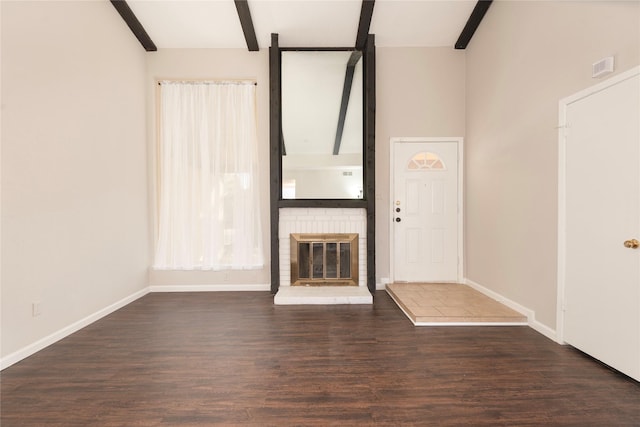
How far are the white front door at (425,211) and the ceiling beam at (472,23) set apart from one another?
133 cm

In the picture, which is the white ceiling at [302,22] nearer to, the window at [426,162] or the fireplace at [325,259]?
the window at [426,162]

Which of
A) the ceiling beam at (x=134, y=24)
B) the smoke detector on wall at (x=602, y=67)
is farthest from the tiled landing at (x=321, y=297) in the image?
the ceiling beam at (x=134, y=24)

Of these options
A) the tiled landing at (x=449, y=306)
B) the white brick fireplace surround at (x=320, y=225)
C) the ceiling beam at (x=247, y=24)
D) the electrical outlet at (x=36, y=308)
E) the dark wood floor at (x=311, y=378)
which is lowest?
the dark wood floor at (x=311, y=378)

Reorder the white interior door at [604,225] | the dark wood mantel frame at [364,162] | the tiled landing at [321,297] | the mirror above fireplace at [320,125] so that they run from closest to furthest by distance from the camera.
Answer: the white interior door at [604,225] < the tiled landing at [321,297] < the dark wood mantel frame at [364,162] < the mirror above fireplace at [320,125]

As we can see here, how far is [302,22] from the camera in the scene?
3.70 meters

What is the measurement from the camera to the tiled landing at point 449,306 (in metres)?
2.91

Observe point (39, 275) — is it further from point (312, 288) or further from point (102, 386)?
point (312, 288)

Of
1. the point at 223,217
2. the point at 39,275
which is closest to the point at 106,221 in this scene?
the point at 39,275

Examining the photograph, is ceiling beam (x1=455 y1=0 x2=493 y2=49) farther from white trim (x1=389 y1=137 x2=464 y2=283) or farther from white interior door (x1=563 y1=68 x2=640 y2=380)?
white interior door (x1=563 y1=68 x2=640 y2=380)

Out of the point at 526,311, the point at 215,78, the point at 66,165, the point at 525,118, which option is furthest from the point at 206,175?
the point at 526,311

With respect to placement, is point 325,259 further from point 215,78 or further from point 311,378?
point 215,78

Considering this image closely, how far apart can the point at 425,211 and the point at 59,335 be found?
434 cm

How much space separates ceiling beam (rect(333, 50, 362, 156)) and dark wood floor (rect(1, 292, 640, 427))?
243 centimetres

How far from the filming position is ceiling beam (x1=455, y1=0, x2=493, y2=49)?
3.46 m
